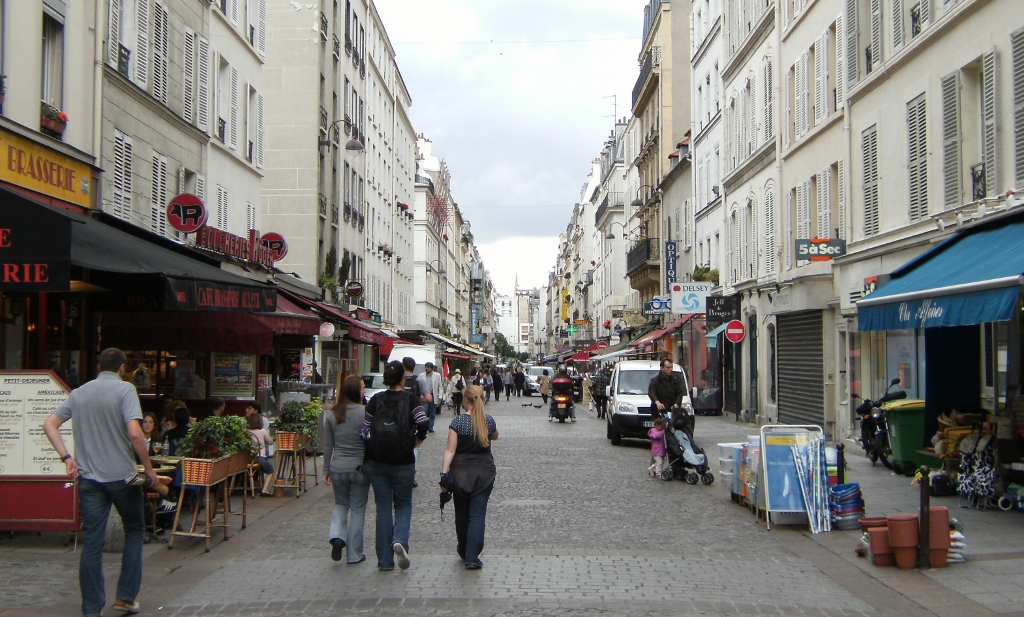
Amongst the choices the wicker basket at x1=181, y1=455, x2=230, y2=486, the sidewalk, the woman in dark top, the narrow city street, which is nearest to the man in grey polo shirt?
the narrow city street

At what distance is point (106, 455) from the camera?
730 centimetres

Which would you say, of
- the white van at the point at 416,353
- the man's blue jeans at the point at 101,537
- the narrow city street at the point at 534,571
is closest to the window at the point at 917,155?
the narrow city street at the point at 534,571

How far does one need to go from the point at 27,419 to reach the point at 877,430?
13.1 metres

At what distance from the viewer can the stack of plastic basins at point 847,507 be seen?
1129cm

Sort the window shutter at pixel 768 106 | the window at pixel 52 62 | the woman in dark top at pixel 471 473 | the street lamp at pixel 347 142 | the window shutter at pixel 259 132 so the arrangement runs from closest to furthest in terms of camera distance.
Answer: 1. the woman in dark top at pixel 471 473
2. the window at pixel 52 62
3. the window shutter at pixel 259 132
4. the window shutter at pixel 768 106
5. the street lamp at pixel 347 142

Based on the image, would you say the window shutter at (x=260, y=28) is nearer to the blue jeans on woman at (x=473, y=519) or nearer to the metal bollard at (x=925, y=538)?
the blue jeans on woman at (x=473, y=519)

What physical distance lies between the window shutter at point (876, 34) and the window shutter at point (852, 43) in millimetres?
846

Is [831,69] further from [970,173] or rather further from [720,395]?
[720,395]

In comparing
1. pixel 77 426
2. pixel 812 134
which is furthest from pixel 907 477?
pixel 77 426

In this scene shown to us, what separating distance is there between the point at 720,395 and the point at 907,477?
19.3 meters

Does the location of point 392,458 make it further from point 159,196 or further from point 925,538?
point 159,196

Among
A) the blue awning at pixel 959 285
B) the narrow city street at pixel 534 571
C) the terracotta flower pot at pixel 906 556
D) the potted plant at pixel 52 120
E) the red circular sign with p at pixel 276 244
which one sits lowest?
the narrow city street at pixel 534 571

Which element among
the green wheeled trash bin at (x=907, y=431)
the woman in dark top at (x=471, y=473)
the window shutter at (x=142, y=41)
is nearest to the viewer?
the woman in dark top at (x=471, y=473)

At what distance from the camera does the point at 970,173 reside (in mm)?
15102
